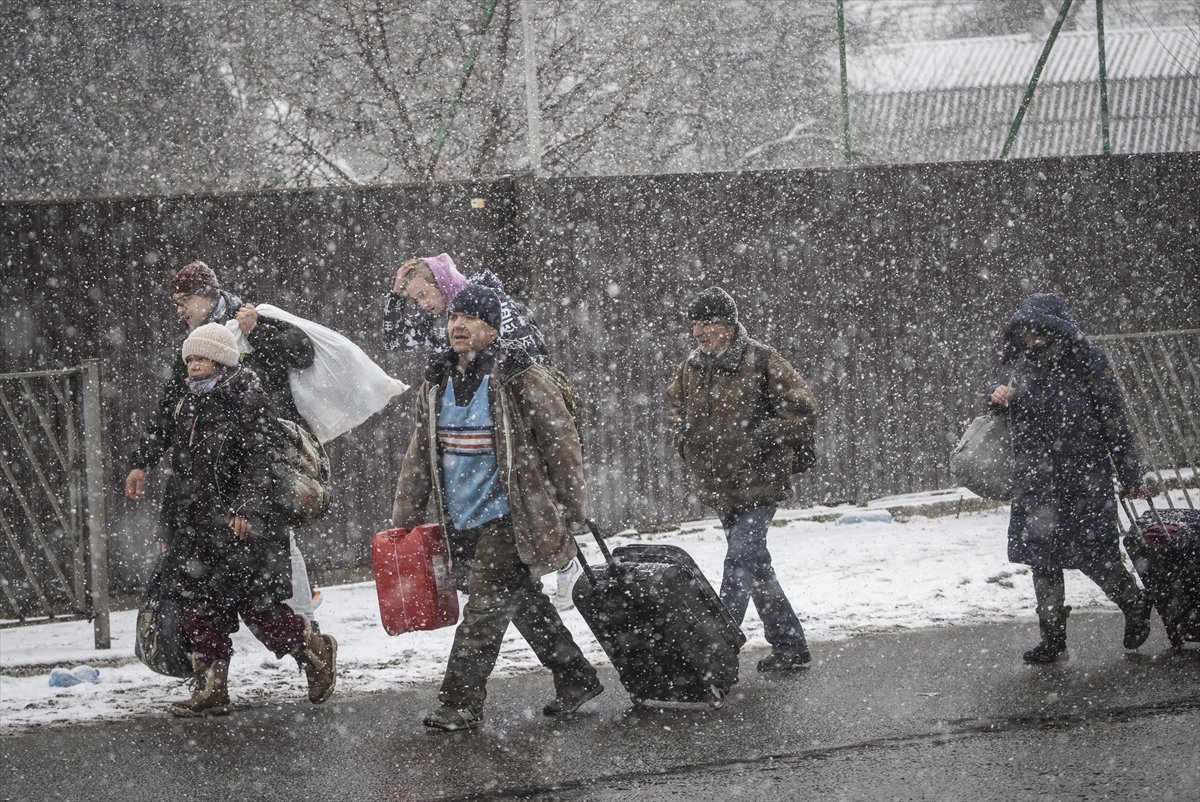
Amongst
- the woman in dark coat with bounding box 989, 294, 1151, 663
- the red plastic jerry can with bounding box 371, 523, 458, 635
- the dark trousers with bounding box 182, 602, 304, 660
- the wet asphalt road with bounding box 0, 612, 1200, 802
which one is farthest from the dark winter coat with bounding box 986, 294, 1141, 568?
the dark trousers with bounding box 182, 602, 304, 660

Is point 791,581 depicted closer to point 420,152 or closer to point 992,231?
point 992,231

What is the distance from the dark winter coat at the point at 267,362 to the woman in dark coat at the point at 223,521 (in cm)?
32

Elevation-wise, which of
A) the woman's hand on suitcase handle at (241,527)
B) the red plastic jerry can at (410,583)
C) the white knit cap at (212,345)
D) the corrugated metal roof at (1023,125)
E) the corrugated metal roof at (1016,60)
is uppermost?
the corrugated metal roof at (1016,60)

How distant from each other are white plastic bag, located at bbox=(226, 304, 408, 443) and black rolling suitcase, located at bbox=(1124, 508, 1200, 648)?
12.1 feet

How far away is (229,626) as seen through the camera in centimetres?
607

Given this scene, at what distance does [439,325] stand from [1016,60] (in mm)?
6840

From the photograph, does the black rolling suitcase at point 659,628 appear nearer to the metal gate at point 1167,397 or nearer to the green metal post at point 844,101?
the green metal post at point 844,101

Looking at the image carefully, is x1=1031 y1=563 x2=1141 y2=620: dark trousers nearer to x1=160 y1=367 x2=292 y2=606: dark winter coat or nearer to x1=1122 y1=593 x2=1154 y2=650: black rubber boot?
x1=1122 y1=593 x2=1154 y2=650: black rubber boot

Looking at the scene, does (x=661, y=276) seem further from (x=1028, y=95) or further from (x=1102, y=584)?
(x=1102, y=584)

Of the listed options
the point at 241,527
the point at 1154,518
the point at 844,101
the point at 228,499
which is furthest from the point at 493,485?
the point at 844,101

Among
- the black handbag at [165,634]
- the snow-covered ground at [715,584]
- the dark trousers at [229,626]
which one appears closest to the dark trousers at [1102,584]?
the snow-covered ground at [715,584]

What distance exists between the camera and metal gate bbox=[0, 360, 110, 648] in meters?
7.48

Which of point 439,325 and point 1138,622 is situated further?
point 439,325

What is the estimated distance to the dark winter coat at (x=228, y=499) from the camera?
5945mm
